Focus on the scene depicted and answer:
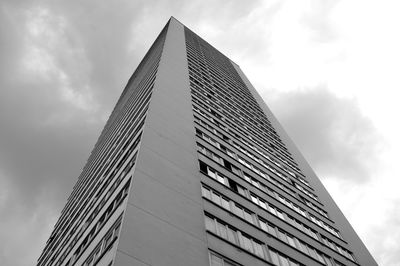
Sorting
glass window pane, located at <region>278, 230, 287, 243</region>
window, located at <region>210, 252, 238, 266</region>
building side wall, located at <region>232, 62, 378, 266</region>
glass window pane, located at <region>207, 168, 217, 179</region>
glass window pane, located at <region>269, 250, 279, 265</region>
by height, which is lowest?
window, located at <region>210, 252, 238, 266</region>

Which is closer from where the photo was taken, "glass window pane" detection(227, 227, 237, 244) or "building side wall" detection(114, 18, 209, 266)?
"building side wall" detection(114, 18, 209, 266)

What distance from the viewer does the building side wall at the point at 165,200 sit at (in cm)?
1388

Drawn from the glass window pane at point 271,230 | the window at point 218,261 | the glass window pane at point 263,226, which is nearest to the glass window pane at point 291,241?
the glass window pane at point 271,230

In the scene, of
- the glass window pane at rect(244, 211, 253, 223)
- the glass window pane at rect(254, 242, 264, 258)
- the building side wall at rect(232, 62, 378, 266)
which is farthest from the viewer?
the building side wall at rect(232, 62, 378, 266)

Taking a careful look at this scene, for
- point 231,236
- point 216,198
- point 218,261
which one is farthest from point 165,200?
point 216,198

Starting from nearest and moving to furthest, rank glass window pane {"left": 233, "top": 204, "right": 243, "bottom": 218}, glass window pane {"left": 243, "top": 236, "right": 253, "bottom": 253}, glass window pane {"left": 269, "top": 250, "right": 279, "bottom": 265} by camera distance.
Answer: glass window pane {"left": 243, "top": 236, "right": 253, "bottom": 253}
glass window pane {"left": 269, "top": 250, "right": 279, "bottom": 265}
glass window pane {"left": 233, "top": 204, "right": 243, "bottom": 218}

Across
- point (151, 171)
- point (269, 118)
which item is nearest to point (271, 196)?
point (151, 171)

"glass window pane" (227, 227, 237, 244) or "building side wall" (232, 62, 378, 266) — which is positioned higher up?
"building side wall" (232, 62, 378, 266)

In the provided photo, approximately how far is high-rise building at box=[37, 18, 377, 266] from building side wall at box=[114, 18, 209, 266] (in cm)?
6

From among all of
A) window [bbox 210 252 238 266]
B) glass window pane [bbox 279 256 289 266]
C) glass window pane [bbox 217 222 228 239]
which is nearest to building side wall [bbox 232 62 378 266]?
glass window pane [bbox 279 256 289 266]

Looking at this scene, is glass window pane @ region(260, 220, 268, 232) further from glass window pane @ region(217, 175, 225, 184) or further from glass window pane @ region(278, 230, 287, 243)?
glass window pane @ region(217, 175, 225, 184)

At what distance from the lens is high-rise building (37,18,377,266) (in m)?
15.4

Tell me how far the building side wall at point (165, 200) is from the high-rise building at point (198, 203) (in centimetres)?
6

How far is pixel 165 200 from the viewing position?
17.2m
